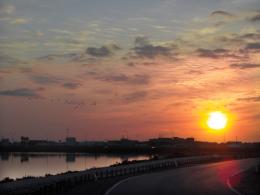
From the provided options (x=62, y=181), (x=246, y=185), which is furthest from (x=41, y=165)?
(x=62, y=181)

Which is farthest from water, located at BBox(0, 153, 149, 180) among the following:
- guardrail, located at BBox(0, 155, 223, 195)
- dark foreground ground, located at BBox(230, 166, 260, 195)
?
dark foreground ground, located at BBox(230, 166, 260, 195)

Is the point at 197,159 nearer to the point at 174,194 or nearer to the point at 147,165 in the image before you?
the point at 147,165

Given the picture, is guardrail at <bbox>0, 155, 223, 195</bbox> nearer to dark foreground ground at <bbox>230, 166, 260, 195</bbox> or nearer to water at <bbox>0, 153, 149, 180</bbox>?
dark foreground ground at <bbox>230, 166, 260, 195</bbox>

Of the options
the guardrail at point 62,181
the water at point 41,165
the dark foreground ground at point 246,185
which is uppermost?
the water at point 41,165

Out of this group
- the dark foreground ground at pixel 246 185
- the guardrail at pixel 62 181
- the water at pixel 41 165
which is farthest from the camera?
the water at pixel 41 165

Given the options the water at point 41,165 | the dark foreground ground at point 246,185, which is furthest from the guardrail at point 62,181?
the water at point 41,165

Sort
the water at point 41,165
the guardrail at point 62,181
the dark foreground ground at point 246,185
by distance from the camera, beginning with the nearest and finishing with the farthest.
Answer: the guardrail at point 62,181, the dark foreground ground at point 246,185, the water at point 41,165

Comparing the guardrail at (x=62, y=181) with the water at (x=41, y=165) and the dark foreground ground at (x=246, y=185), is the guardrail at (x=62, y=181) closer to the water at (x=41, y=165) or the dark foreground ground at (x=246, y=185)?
the dark foreground ground at (x=246, y=185)

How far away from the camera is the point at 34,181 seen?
27.5 meters

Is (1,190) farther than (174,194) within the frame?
No

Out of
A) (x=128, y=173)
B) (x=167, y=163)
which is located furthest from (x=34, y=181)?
(x=167, y=163)

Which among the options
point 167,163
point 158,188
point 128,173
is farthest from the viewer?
point 167,163

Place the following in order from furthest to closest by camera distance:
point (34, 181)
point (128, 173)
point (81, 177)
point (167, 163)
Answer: point (167, 163), point (128, 173), point (81, 177), point (34, 181)

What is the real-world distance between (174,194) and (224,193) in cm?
313
